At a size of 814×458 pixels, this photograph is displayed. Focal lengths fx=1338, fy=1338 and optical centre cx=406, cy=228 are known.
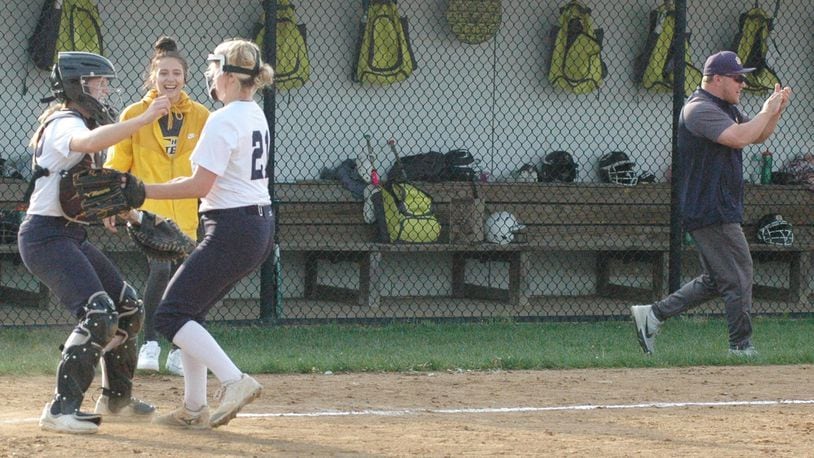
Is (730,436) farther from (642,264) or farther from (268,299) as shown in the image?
(642,264)

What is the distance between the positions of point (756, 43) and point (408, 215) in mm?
4201

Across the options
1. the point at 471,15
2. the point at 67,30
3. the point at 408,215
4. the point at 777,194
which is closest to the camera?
the point at 67,30

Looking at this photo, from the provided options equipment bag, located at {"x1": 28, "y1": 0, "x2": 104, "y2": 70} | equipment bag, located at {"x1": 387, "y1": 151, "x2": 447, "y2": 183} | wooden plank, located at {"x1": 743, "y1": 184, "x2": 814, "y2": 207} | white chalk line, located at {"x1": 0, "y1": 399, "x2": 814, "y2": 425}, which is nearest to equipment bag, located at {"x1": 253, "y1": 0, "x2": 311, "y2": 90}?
equipment bag, located at {"x1": 387, "y1": 151, "x2": 447, "y2": 183}

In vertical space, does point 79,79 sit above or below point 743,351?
above

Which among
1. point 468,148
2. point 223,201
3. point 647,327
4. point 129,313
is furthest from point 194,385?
point 468,148

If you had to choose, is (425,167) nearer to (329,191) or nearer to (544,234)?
(329,191)

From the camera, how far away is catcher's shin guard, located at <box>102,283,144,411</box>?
6113mm

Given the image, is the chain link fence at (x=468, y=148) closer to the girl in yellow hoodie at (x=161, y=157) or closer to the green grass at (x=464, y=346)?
the green grass at (x=464, y=346)

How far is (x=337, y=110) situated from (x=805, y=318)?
461 centimetres

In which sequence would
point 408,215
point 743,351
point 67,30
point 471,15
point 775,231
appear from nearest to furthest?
point 743,351, point 67,30, point 408,215, point 471,15, point 775,231

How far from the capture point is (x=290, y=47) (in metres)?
11.9

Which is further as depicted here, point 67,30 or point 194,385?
point 67,30

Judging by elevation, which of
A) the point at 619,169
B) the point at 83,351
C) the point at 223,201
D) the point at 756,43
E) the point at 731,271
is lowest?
the point at 83,351

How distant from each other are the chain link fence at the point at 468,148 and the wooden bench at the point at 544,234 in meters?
0.02
